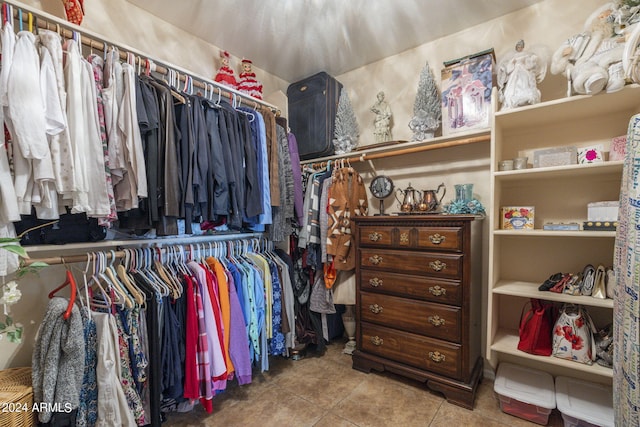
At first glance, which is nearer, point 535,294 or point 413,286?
point 535,294

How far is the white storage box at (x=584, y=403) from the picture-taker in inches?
53.6

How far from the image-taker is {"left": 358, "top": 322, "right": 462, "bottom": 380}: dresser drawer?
5.39ft

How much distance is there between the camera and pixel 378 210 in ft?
8.28

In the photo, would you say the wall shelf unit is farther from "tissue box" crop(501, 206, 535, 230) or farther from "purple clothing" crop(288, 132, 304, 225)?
"purple clothing" crop(288, 132, 304, 225)

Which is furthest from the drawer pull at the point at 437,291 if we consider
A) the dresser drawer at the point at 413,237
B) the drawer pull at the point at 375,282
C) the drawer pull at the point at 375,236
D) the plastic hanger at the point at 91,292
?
the plastic hanger at the point at 91,292

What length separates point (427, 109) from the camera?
2.02 m

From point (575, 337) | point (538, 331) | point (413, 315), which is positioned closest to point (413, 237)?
point (413, 315)

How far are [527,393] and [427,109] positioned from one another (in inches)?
74.5

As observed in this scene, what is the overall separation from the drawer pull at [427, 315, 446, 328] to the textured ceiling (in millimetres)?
2069

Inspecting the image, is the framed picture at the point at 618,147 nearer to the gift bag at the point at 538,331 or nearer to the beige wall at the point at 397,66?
the beige wall at the point at 397,66

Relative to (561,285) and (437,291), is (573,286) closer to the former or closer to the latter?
(561,285)

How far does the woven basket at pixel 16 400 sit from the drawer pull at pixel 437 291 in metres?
2.00

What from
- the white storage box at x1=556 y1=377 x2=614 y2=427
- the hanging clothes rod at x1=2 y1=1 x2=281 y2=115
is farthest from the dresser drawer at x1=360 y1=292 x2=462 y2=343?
the hanging clothes rod at x1=2 y1=1 x2=281 y2=115

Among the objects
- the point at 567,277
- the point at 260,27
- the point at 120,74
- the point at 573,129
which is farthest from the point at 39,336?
the point at 573,129
